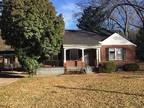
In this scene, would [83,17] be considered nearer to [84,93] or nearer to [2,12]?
[2,12]

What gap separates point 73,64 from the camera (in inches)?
1950

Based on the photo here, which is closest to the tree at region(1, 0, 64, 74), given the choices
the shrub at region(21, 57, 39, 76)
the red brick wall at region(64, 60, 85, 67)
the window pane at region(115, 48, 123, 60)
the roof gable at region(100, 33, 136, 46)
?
the shrub at region(21, 57, 39, 76)

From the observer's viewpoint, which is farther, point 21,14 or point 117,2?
point 117,2

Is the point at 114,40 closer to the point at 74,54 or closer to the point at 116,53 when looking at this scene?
the point at 116,53

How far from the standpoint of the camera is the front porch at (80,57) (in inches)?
1944

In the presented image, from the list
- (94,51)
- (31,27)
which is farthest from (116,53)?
(31,27)

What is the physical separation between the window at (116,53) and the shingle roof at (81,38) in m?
2.09

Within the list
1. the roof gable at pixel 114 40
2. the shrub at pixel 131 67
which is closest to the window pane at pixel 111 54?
the roof gable at pixel 114 40

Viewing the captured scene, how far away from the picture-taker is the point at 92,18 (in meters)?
69.3

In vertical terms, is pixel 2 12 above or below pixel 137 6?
below

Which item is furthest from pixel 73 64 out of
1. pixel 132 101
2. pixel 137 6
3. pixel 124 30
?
pixel 132 101

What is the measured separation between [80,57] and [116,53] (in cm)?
444

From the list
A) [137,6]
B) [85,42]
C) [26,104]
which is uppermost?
[137,6]

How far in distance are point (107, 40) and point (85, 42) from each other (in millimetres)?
2981
